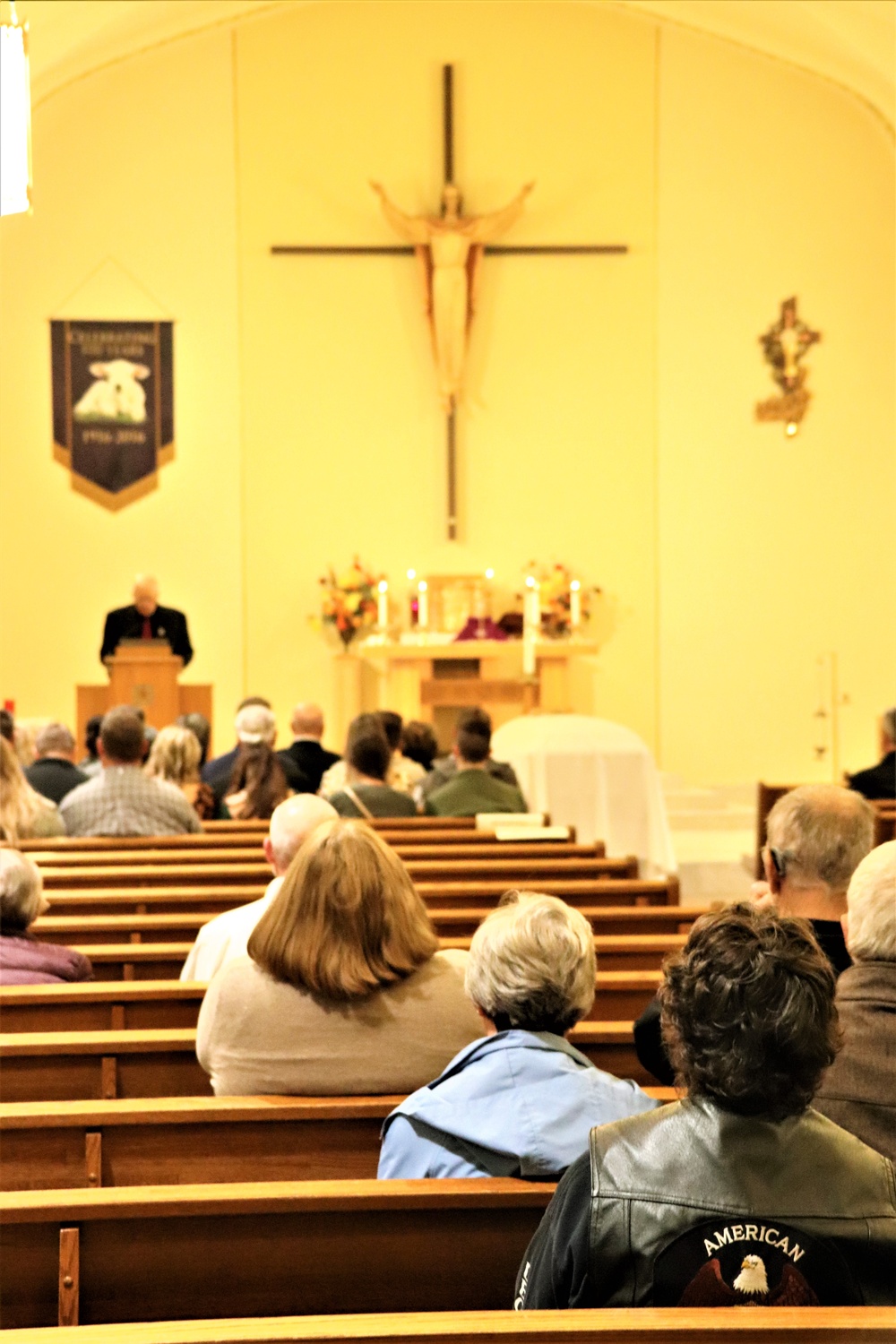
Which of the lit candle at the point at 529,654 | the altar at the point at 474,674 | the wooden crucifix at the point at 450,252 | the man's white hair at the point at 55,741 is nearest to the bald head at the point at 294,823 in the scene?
the man's white hair at the point at 55,741

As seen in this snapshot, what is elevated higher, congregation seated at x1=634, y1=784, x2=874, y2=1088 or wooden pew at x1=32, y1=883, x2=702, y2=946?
congregation seated at x1=634, y1=784, x2=874, y2=1088

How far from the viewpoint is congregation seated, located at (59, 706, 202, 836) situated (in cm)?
545

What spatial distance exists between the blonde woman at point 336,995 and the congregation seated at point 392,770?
2958mm

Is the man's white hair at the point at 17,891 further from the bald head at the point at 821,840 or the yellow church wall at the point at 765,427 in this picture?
the yellow church wall at the point at 765,427

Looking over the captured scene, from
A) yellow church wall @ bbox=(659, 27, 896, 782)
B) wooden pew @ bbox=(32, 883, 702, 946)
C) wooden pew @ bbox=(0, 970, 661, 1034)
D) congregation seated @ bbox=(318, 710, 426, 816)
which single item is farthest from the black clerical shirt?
wooden pew @ bbox=(0, 970, 661, 1034)

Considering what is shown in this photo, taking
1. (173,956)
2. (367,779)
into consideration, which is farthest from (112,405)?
(173,956)

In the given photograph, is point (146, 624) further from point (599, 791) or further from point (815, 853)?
point (815, 853)

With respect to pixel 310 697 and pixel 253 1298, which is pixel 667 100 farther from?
pixel 253 1298

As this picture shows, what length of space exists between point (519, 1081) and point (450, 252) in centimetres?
998

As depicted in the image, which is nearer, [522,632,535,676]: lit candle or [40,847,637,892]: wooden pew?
[40,847,637,892]: wooden pew

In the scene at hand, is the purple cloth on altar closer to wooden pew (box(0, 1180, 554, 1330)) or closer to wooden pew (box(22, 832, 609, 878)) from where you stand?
wooden pew (box(22, 832, 609, 878))

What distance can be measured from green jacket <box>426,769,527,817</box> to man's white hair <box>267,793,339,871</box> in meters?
2.82

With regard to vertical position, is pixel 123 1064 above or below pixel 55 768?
below

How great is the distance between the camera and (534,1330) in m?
1.44
